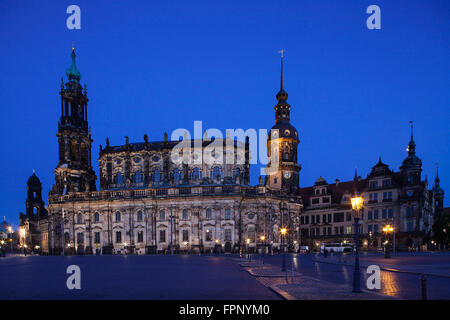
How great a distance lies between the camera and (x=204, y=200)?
6944 centimetres

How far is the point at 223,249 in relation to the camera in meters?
67.6

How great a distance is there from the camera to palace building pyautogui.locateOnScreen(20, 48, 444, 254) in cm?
6938

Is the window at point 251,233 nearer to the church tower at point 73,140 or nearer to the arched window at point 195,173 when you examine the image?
the arched window at point 195,173

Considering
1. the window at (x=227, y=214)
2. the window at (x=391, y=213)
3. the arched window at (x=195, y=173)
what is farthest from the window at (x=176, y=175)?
the window at (x=391, y=213)

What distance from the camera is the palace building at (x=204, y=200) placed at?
69.4m

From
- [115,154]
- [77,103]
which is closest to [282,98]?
[115,154]

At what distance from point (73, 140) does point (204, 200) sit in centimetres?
3609

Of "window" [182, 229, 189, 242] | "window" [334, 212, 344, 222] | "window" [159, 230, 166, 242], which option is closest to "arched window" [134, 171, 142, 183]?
"window" [159, 230, 166, 242]

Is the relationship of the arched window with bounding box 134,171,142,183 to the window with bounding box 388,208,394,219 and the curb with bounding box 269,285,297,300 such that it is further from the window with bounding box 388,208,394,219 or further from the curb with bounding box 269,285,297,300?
the curb with bounding box 269,285,297,300

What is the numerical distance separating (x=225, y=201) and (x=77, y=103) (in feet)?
141

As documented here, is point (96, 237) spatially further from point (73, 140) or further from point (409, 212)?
point (409, 212)

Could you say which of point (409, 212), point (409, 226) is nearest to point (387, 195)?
point (409, 212)

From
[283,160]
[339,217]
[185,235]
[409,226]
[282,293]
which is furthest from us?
[283,160]
